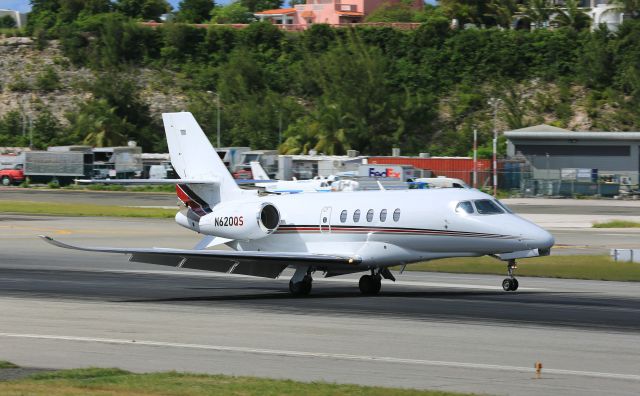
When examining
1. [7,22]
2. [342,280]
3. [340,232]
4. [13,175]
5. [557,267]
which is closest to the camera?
[340,232]

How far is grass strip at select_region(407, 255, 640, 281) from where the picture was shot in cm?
3459

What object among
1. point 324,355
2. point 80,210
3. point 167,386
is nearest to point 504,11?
point 80,210

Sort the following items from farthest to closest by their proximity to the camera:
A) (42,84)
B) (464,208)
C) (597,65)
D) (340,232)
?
(42,84), (597,65), (340,232), (464,208)

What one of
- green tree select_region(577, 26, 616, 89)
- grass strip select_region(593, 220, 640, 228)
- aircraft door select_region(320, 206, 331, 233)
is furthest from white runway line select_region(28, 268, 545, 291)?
green tree select_region(577, 26, 616, 89)

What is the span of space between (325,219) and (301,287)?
1888 millimetres

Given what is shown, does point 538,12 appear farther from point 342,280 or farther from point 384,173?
point 342,280

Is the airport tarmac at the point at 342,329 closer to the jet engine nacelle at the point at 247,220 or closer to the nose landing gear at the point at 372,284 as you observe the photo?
the nose landing gear at the point at 372,284

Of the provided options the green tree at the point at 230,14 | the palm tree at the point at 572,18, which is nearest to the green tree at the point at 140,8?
the green tree at the point at 230,14

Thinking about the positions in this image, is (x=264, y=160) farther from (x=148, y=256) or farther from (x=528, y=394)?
(x=528, y=394)

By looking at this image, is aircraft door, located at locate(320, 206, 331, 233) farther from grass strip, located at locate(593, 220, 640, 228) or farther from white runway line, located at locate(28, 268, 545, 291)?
grass strip, located at locate(593, 220, 640, 228)

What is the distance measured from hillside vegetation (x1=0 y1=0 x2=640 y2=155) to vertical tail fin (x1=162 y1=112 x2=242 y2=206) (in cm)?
7931

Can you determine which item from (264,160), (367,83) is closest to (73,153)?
(264,160)

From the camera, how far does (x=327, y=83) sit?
124 meters

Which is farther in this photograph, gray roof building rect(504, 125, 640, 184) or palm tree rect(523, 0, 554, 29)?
palm tree rect(523, 0, 554, 29)
